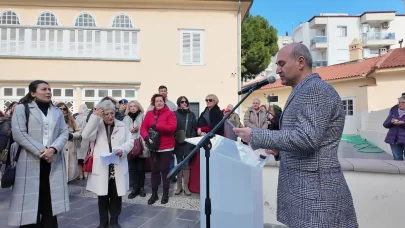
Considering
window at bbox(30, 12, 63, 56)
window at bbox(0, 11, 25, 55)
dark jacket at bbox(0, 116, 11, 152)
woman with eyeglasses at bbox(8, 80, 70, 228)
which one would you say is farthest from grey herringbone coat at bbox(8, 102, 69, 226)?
window at bbox(0, 11, 25, 55)

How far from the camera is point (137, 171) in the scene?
5.56 meters

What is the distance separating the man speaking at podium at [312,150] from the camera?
1612mm

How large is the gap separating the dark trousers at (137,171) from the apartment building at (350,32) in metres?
38.1

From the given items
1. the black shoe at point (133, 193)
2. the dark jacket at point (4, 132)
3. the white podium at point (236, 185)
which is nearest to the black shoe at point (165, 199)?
the black shoe at point (133, 193)

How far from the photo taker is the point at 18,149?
3.19 metres

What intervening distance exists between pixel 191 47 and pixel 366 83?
13111 mm

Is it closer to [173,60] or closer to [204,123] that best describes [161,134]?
[204,123]

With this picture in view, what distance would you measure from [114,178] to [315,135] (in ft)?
9.57

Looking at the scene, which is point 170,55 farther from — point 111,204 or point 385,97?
point 385,97

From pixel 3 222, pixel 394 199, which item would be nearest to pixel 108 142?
pixel 3 222

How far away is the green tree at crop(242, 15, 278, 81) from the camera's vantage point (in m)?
21.2

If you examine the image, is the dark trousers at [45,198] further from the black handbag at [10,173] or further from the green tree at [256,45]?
the green tree at [256,45]

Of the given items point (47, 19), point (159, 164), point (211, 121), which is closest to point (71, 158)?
point (159, 164)

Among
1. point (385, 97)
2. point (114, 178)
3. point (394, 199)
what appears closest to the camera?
point (394, 199)
